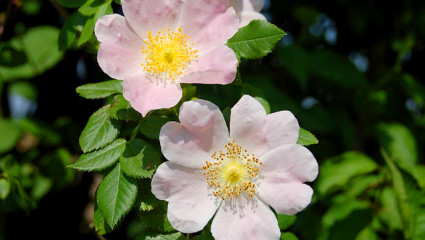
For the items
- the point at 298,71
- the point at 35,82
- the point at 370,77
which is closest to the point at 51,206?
the point at 35,82

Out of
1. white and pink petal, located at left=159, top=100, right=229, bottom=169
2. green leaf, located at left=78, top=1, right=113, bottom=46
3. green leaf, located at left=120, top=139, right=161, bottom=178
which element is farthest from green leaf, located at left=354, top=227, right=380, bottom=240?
green leaf, located at left=78, top=1, right=113, bottom=46

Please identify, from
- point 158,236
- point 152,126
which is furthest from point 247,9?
point 158,236

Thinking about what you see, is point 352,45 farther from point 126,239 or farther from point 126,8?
point 126,8

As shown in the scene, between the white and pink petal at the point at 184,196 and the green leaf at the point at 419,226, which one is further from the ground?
the white and pink petal at the point at 184,196

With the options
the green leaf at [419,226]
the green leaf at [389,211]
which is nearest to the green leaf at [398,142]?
the green leaf at [389,211]

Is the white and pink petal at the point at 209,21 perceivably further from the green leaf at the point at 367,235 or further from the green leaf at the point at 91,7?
the green leaf at the point at 367,235

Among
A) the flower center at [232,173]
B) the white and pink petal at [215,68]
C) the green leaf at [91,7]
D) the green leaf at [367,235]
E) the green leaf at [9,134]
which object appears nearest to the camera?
the white and pink petal at [215,68]

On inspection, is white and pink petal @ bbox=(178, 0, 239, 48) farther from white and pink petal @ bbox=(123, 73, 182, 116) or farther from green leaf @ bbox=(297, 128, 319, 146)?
A: green leaf @ bbox=(297, 128, 319, 146)

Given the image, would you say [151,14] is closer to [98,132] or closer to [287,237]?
[98,132]
